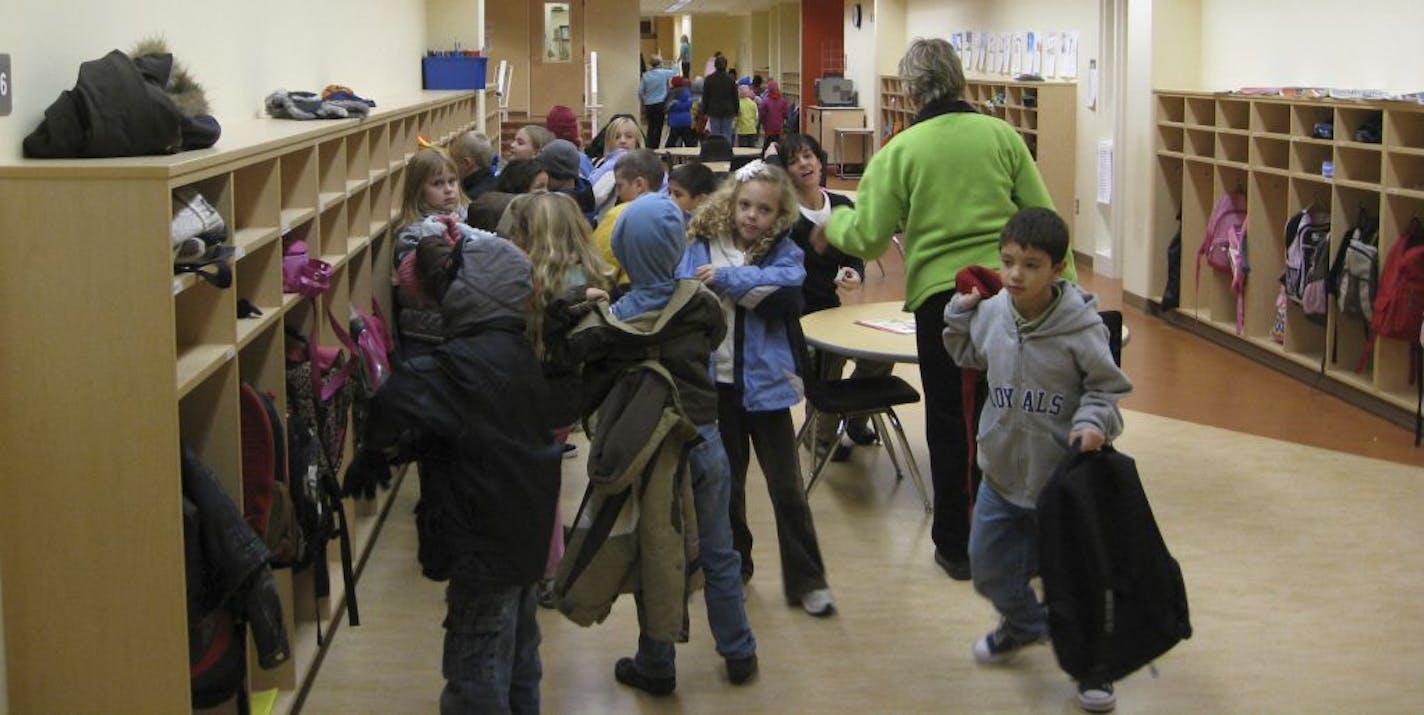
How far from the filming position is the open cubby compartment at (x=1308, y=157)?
8.55 meters

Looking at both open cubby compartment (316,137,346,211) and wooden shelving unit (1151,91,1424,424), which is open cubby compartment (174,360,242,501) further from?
wooden shelving unit (1151,91,1424,424)

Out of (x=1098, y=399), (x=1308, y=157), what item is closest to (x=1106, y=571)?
(x=1098, y=399)

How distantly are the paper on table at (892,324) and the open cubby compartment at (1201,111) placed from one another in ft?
14.6

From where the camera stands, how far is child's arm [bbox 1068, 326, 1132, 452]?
3742 mm

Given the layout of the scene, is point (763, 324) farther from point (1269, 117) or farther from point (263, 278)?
point (1269, 117)

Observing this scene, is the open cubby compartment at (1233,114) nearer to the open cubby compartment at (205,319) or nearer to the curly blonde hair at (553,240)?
the curly blonde hair at (553,240)

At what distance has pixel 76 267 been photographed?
2.92 metres

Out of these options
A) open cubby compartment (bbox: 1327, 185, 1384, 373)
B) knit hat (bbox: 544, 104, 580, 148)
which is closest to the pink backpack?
open cubby compartment (bbox: 1327, 185, 1384, 373)

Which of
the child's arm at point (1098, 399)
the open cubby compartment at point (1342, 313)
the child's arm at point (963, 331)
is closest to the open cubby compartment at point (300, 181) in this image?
the child's arm at point (963, 331)

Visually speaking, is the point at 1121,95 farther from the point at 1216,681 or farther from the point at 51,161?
the point at 51,161

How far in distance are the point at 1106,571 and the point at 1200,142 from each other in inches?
271

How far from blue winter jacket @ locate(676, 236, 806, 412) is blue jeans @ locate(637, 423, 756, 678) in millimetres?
409

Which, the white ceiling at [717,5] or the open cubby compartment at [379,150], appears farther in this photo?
the white ceiling at [717,5]

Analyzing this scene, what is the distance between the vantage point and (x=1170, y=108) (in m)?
10.4
